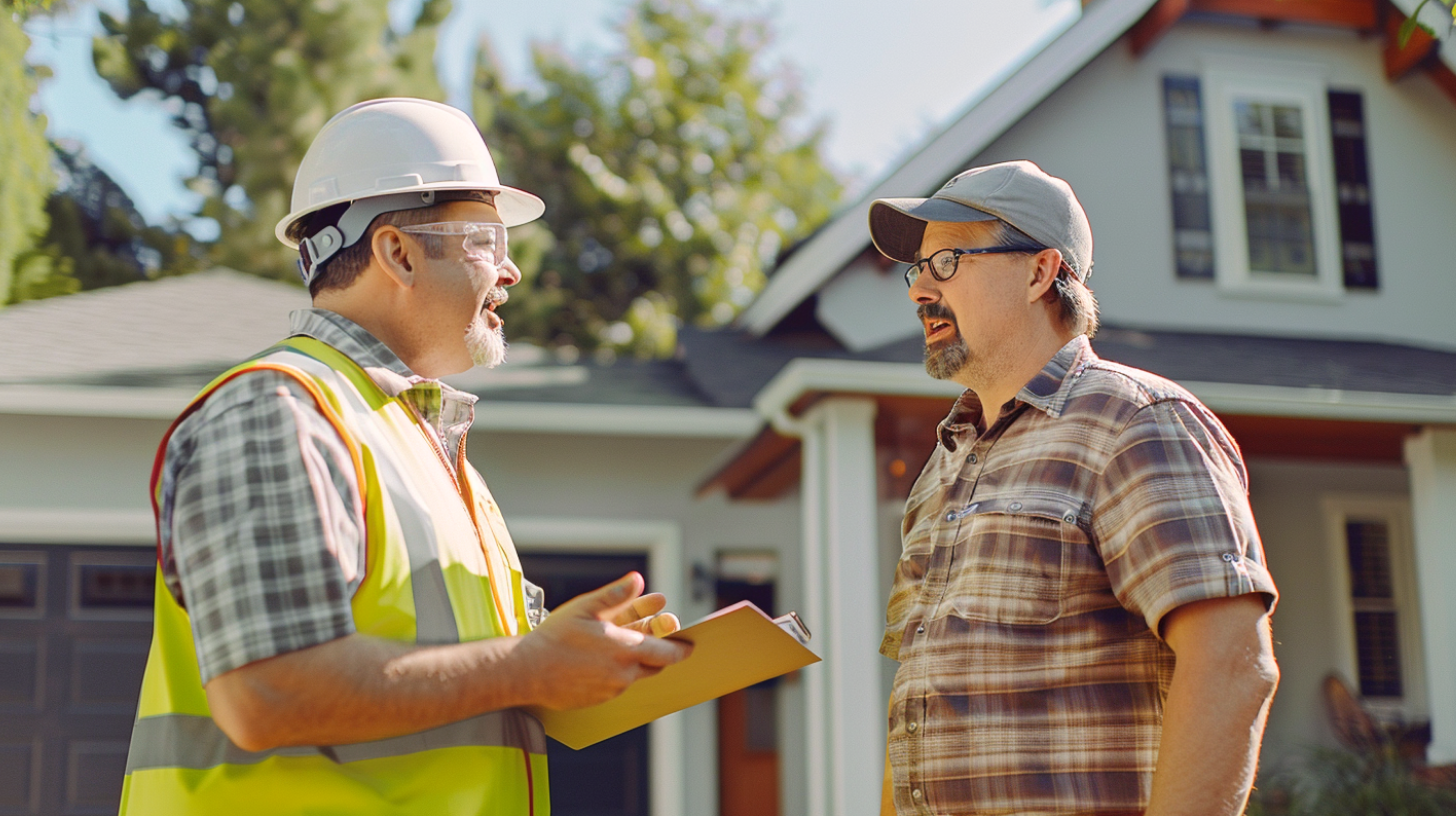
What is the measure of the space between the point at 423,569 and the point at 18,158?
7260 mm

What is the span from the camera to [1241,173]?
8.91m

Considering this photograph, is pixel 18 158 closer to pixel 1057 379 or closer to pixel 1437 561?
pixel 1057 379

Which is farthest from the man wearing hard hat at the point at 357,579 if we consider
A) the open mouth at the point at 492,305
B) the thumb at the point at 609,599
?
the open mouth at the point at 492,305

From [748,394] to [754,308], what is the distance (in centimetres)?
172

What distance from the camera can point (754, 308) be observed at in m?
9.39

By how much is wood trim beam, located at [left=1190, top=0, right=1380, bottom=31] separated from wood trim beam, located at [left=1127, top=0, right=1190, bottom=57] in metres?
0.24

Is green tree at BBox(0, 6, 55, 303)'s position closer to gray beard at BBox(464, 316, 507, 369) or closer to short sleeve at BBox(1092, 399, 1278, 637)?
gray beard at BBox(464, 316, 507, 369)

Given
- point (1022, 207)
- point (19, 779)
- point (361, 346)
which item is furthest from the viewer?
point (19, 779)

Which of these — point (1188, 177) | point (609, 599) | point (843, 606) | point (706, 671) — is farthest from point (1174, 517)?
point (1188, 177)

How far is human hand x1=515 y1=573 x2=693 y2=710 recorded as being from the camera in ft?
5.61

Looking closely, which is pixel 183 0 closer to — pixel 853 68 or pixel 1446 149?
pixel 853 68

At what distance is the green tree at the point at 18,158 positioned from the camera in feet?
20.2

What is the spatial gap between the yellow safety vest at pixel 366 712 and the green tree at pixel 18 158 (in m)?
4.66

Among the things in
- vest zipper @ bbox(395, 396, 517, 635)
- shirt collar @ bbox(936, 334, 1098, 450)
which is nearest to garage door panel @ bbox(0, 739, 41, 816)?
vest zipper @ bbox(395, 396, 517, 635)
